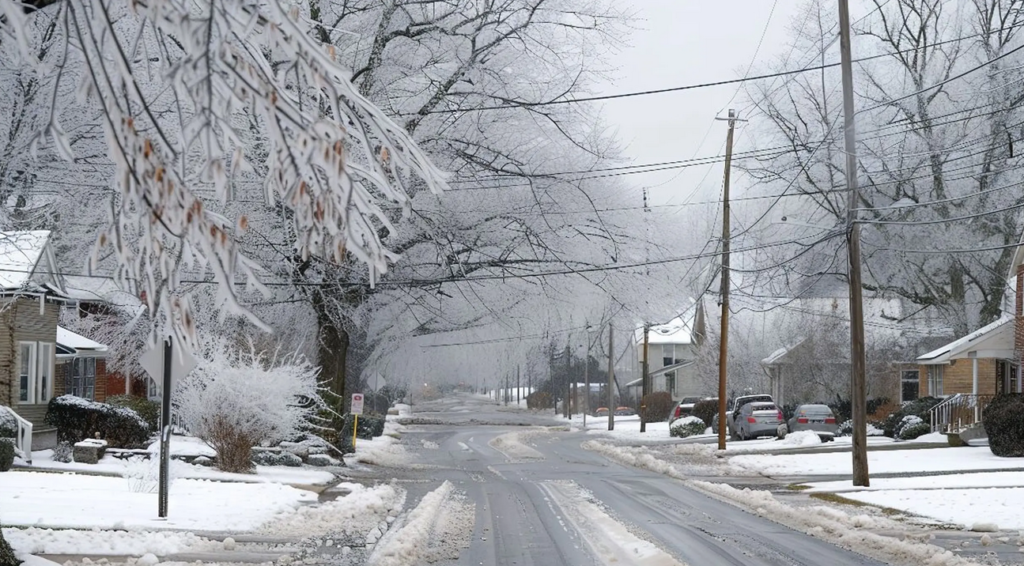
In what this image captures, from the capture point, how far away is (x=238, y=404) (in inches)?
863

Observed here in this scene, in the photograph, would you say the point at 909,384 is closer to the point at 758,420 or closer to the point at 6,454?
the point at 758,420

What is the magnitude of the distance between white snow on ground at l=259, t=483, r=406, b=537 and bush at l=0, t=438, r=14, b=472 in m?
6.34

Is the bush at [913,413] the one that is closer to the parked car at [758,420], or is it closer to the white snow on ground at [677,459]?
the parked car at [758,420]

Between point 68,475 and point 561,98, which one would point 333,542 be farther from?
point 561,98

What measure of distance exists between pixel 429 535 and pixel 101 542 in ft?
13.3

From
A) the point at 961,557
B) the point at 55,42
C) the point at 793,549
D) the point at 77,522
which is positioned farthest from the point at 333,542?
the point at 55,42

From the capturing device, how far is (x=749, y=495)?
20.2m

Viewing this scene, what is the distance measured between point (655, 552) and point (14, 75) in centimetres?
1232

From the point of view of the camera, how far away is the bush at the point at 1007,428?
90.0 feet

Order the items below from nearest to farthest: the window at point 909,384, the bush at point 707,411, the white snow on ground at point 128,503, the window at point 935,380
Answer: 1. the white snow on ground at point 128,503
2. the window at point 935,380
3. the bush at point 707,411
4. the window at point 909,384

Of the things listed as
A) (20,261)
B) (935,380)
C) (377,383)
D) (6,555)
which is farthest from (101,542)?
(935,380)

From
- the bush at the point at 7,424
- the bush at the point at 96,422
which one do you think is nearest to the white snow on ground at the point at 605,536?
the bush at the point at 7,424

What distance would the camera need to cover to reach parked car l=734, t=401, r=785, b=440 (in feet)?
138

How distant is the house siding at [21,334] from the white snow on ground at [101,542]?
14.3m
